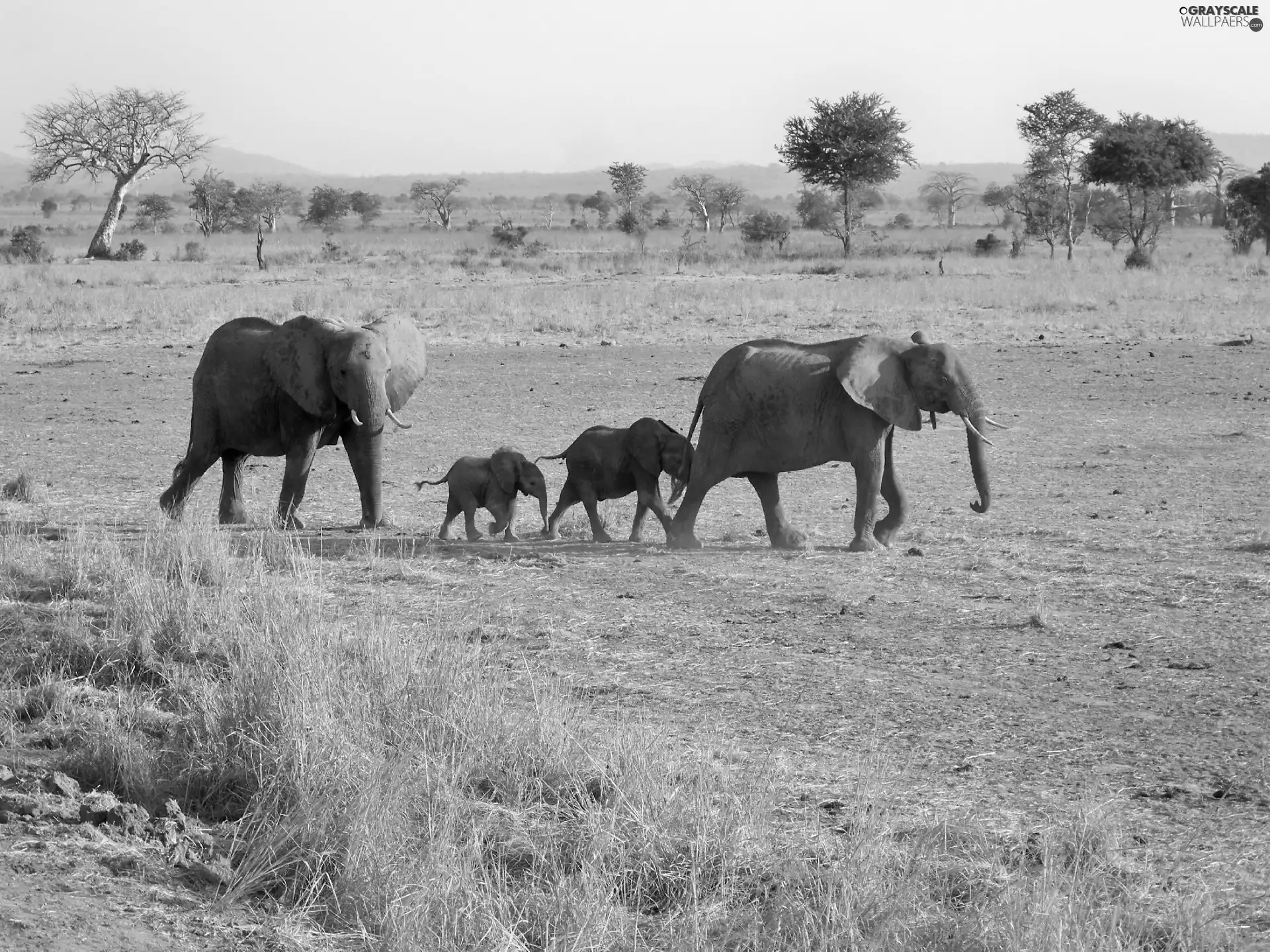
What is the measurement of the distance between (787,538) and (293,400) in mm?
Result: 4080

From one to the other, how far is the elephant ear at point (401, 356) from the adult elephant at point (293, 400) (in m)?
0.01

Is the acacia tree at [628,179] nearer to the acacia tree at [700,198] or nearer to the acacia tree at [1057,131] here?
the acacia tree at [700,198]

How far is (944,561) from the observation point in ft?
33.1

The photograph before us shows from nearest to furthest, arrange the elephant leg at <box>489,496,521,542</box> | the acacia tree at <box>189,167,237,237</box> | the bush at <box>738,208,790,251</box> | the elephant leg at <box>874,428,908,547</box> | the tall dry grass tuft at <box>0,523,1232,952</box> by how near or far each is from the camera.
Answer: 1. the tall dry grass tuft at <box>0,523,1232,952</box>
2. the elephant leg at <box>874,428,908,547</box>
3. the elephant leg at <box>489,496,521,542</box>
4. the bush at <box>738,208,790,251</box>
5. the acacia tree at <box>189,167,237,237</box>

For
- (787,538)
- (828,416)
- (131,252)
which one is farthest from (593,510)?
(131,252)

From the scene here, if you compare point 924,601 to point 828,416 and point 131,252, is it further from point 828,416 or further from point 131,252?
point 131,252

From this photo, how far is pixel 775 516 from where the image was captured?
11000 millimetres

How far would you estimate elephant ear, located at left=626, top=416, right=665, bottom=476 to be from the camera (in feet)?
37.5

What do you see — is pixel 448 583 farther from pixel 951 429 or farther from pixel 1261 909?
pixel 951 429

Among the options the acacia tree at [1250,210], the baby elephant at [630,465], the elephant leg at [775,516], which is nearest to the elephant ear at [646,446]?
the baby elephant at [630,465]

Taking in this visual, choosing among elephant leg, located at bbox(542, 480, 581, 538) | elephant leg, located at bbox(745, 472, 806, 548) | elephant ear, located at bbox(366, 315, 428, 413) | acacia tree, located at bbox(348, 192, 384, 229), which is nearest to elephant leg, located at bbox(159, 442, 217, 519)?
elephant ear, located at bbox(366, 315, 428, 413)

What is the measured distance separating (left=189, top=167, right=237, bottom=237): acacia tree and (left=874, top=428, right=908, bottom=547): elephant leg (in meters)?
58.7

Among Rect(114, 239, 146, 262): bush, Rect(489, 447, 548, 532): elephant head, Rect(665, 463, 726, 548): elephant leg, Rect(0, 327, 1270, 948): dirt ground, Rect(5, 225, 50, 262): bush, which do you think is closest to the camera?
Rect(0, 327, 1270, 948): dirt ground

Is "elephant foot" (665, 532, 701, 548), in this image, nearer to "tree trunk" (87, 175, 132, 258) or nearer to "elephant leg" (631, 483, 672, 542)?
"elephant leg" (631, 483, 672, 542)
